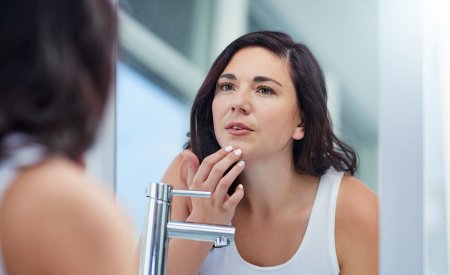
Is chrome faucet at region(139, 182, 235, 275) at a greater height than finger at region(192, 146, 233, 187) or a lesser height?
lesser

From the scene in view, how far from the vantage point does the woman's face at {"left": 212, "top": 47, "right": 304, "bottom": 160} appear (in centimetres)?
91

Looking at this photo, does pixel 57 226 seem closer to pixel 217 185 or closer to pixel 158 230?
pixel 158 230

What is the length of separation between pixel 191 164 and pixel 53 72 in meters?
0.65

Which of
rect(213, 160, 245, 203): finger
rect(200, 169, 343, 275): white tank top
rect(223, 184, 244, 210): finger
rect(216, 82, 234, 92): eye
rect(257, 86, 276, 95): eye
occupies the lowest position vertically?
rect(200, 169, 343, 275): white tank top

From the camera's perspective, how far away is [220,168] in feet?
2.93

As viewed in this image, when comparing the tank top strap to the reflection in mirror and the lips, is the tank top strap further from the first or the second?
the lips

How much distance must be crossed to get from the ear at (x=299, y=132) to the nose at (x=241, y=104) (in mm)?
105

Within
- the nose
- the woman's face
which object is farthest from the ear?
the nose

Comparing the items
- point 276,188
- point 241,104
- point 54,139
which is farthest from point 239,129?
point 54,139

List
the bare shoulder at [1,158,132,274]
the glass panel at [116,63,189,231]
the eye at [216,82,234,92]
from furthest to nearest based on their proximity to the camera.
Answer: the glass panel at [116,63,189,231] < the eye at [216,82,234,92] < the bare shoulder at [1,158,132,274]

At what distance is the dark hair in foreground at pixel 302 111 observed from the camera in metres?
0.96

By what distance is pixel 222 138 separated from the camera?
920mm

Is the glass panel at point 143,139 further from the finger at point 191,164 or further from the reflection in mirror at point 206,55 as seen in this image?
the finger at point 191,164

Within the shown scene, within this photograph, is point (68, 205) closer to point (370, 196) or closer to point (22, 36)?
point (22, 36)
